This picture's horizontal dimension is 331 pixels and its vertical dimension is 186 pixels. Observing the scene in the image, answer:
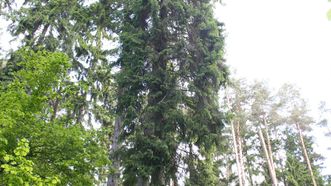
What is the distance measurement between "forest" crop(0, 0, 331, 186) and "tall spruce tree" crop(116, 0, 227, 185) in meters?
0.03

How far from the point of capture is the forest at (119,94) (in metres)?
5.35

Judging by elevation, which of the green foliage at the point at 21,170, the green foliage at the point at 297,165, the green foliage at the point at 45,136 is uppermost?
the green foliage at the point at 297,165

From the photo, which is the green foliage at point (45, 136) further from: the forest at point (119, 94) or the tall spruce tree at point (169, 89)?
the tall spruce tree at point (169, 89)

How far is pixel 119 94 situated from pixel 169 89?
1862 mm

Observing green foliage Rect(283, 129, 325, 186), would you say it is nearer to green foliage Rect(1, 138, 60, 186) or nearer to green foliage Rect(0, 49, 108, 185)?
green foliage Rect(0, 49, 108, 185)

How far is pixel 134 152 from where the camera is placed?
749 cm

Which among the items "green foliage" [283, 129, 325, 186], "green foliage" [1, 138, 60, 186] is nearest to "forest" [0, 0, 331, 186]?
"green foliage" [1, 138, 60, 186]

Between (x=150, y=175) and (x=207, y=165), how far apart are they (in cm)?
216

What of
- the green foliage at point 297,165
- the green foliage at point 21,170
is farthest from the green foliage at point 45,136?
the green foliage at point 297,165

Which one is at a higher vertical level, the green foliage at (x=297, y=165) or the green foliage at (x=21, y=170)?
the green foliage at (x=297, y=165)

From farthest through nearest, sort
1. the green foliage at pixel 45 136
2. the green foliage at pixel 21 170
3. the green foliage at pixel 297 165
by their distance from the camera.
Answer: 1. the green foliage at pixel 297 165
2. the green foliage at pixel 45 136
3. the green foliage at pixel 21 170

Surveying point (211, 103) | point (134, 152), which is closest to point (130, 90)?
point (134, 152)

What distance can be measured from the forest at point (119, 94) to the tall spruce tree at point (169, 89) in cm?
3

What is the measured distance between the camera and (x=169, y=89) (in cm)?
823
